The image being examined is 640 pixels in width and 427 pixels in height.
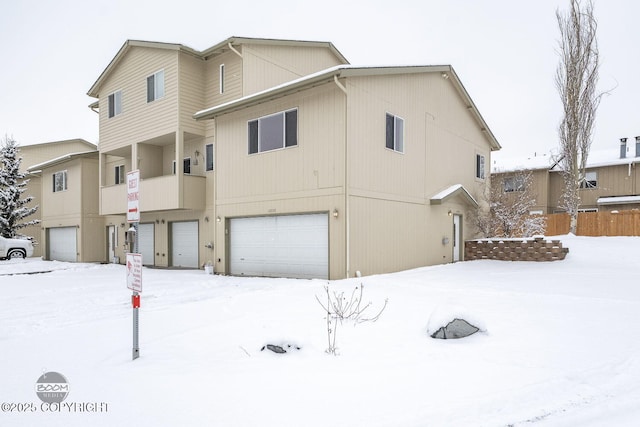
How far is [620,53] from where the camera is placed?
24.6m

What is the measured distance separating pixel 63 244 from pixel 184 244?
36.0 feet

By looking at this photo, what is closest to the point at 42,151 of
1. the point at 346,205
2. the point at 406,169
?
the point at 406,169

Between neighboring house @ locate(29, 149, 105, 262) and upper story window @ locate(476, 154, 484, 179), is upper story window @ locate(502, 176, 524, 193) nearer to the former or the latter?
upper story window @ locate(476, 154, 484, 179)

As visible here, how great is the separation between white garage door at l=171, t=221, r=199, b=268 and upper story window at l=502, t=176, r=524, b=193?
1719cm

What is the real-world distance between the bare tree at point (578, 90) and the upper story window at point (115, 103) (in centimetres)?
2409

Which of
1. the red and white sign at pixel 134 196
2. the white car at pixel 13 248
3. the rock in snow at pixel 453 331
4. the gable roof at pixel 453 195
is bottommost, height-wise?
the white car at pixel 13 248

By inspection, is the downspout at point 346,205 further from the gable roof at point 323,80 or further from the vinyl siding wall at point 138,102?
the vinyl siding wall at point 138,102

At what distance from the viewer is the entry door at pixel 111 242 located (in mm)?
21653

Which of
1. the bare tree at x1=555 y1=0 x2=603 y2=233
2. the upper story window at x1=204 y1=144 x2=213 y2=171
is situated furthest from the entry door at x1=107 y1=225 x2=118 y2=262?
the bare tree at x1=555 y1=0 x2=603 y2=233

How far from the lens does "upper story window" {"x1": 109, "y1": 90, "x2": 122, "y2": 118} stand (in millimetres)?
19314

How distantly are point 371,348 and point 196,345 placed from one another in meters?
2.38

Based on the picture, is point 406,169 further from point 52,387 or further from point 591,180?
point 591,180

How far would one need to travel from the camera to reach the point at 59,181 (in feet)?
77.7

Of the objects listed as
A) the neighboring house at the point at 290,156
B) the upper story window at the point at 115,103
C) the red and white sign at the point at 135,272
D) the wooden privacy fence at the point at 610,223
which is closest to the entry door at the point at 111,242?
the neighboring house at the point at 290,156
